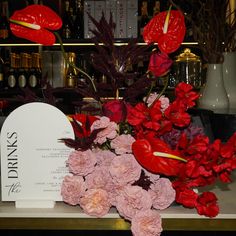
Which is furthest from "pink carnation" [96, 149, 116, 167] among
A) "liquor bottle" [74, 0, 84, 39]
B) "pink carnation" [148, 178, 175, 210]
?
"liquor bottle" [74, 0, 84, 39]

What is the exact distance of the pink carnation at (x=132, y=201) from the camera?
0.90 m

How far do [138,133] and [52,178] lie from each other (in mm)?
224

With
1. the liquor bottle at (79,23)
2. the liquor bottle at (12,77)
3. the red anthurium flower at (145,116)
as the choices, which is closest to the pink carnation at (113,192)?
the red anthurium flower at (145,116)

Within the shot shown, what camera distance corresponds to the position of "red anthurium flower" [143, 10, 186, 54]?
995mm

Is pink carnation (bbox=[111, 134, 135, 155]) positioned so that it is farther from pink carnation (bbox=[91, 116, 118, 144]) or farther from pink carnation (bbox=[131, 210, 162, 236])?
pink carnation (bbox=[131, 210, 162, 236])

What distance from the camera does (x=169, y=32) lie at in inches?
39.2

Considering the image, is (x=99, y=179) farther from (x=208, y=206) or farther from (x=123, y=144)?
(x=208, y=206)

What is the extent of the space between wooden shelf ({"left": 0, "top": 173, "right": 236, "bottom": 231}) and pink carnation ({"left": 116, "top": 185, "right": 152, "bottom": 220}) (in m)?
0.06

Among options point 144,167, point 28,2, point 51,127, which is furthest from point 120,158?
point 28,2

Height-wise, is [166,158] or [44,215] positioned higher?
[166,158]

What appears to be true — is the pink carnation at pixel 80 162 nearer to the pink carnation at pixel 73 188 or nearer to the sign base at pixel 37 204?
the pink carnation at pixel 73 188

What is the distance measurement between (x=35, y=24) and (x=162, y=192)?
0.45 m

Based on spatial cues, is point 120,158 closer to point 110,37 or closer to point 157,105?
point 157,105

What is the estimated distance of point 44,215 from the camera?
97cm
